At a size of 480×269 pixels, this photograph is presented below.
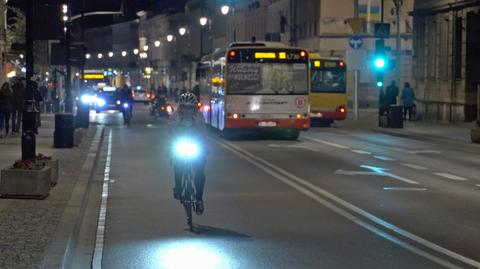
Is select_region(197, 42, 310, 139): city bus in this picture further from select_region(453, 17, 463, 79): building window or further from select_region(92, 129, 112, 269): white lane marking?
select_region(453, 17, 463, 79): building window

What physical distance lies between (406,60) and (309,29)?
25.4ft

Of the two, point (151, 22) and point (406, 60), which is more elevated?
point (151, 22)

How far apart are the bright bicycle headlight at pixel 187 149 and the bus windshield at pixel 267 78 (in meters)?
18.1

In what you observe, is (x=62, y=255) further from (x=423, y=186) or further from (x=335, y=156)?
(x=335, y=156)

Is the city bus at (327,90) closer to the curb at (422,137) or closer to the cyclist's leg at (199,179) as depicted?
the curb at (422,137)

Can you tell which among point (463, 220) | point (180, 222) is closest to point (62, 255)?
point (180, 222)

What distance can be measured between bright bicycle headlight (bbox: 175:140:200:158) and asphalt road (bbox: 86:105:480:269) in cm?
92

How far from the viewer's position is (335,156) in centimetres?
2456

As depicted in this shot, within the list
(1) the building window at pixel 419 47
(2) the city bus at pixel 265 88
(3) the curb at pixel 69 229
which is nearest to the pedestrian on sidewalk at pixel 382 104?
(1) the building window at pixel 419 47

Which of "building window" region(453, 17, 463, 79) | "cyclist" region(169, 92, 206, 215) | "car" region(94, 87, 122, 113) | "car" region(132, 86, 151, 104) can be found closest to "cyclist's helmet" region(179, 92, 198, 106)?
"cyclist" region(169, 92, 206, 215)

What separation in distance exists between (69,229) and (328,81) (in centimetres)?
Answer: 3213

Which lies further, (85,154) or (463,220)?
(85,154)

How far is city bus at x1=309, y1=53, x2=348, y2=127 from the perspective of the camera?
42312 millimetres

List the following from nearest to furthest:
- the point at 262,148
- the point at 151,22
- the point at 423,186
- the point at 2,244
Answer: the point at 2,244 < the point at 423,186 < the point at 262,148 < the point at 151,22
